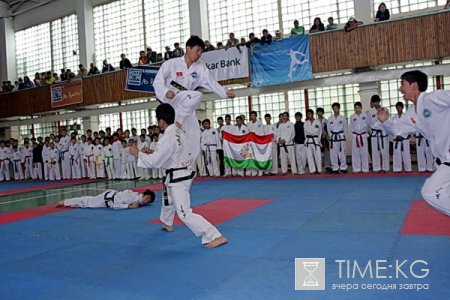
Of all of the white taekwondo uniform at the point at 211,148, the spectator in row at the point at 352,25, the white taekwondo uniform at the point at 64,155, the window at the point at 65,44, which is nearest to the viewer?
the spectator in row at the point at 352,25

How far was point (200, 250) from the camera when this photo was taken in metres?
4.50

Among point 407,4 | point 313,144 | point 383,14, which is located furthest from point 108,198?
point 407,4

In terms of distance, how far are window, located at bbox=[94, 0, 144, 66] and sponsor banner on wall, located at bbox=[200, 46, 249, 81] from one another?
711 cm

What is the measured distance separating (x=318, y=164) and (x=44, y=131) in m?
18.0

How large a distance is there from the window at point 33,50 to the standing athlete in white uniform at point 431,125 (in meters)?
23.6

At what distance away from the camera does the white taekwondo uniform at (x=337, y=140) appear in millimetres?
11375

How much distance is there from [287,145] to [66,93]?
1159 centimetres

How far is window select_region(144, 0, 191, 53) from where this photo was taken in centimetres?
1888

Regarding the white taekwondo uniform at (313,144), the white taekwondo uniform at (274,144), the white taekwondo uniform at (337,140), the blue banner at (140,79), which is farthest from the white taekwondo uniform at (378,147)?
the blue banner at (140,79)

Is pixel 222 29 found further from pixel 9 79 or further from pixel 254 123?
pixel 9 79

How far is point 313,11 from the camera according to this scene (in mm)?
15828

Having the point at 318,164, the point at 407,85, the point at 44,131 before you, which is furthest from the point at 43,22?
the point at 407,85

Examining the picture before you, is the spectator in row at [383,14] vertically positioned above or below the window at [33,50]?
below

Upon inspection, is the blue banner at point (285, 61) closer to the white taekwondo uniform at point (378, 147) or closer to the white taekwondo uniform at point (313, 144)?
the white taekwondo uniform at point (313, 144)
